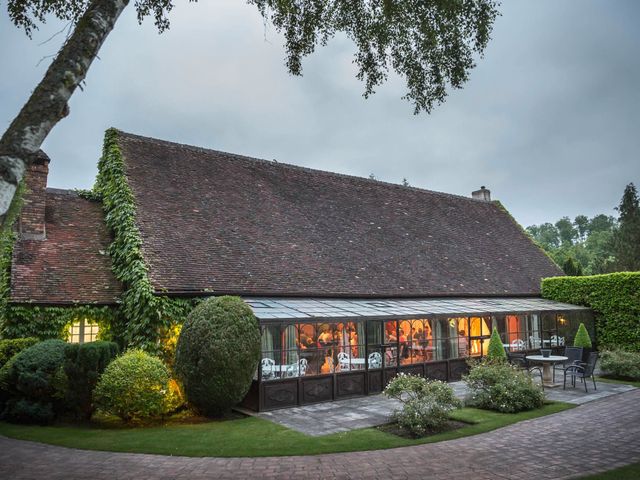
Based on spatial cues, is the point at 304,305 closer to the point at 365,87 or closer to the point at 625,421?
the point at 365,87

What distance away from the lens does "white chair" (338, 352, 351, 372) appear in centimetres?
1281

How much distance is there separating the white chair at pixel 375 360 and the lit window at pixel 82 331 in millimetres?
7897

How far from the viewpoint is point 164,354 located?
11969mm

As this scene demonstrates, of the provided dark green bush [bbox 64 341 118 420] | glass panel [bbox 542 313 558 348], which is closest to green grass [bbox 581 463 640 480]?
dark green bush [bbox 64 341 118 420]

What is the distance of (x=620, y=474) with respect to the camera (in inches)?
245

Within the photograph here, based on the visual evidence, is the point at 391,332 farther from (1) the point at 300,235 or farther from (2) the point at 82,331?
(2) the point at 82,331

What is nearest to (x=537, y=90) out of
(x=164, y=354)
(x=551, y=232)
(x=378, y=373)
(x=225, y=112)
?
(x=378, y=373)

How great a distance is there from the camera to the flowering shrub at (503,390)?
10.5 m

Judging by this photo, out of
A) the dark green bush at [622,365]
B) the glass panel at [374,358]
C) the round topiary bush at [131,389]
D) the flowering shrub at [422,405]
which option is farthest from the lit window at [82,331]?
the dark green bush at [622,365]

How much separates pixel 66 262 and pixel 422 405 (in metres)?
10.7

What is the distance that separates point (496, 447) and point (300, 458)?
3.34 meters

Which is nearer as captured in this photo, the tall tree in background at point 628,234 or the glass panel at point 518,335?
the glass panel at point 518,335

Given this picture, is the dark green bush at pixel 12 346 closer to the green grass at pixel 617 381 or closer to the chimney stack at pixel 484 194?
the green grass at pixel 617 381

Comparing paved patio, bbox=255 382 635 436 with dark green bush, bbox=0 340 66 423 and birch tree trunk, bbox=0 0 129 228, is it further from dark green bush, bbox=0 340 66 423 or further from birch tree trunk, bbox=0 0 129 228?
birch tree trunk, bbox=0 0 129 228
